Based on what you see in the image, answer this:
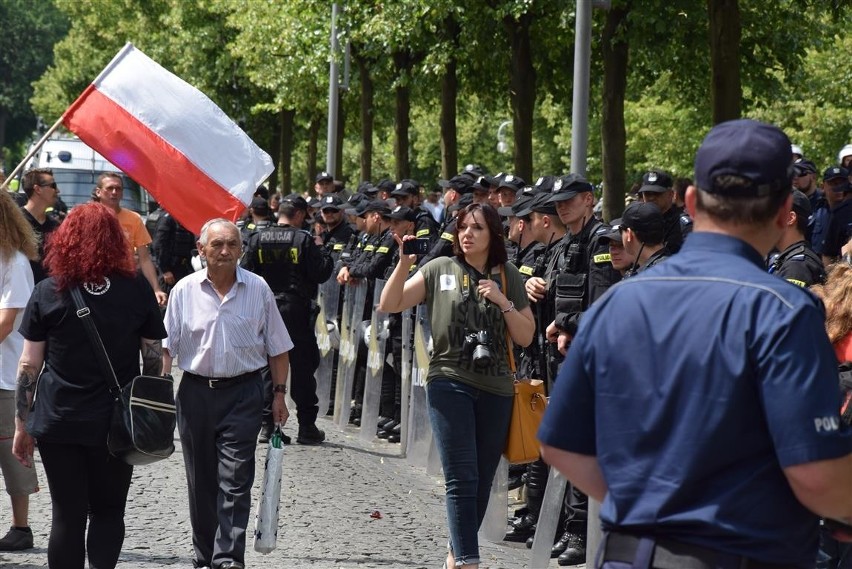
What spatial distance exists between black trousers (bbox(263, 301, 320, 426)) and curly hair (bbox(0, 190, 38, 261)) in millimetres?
4596

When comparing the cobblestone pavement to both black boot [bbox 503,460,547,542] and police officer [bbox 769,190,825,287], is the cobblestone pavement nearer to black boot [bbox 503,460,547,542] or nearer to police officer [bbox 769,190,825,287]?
black boot [bbox 503,460,547,542]

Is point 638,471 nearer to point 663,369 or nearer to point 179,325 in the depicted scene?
point 663,369

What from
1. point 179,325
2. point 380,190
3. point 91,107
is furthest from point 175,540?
point 380,190

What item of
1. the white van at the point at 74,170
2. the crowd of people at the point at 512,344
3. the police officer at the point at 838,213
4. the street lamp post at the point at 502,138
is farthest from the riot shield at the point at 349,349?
the street lamp post at the point at 502,138

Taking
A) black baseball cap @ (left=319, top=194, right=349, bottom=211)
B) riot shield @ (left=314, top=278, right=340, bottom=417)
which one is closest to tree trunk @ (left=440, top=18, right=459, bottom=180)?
black baseball cap @ (left=319, top=194, right=349, bottom=211)

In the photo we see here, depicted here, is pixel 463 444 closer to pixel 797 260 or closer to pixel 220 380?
pixel 220 380

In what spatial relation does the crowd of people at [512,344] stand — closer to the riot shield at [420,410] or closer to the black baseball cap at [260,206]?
the black baseball cap at [260,206]

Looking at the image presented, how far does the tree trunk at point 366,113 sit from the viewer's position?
1215 inches

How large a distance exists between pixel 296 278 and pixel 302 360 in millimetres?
811

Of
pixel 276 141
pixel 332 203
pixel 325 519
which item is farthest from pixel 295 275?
pixel 276 141

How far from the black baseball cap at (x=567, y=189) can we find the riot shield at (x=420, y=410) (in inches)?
97.1

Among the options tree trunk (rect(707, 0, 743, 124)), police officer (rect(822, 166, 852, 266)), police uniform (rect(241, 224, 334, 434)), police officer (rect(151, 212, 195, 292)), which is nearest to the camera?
police uniform (rect(241, 224, 334, 434))

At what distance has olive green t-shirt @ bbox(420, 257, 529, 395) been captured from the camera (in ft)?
23.0

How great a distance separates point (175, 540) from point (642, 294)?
575 cm
